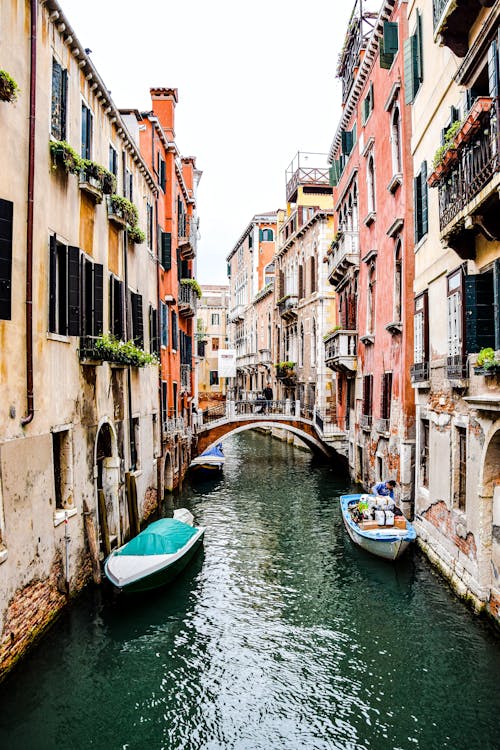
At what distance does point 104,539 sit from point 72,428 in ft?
8.26

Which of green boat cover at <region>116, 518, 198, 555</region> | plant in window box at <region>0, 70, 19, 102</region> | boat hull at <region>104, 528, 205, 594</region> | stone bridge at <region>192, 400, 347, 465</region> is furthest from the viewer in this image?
stone bridge at <region>192, 400, 347, 465</region>

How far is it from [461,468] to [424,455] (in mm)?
2511

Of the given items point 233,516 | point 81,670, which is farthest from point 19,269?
point 233,516

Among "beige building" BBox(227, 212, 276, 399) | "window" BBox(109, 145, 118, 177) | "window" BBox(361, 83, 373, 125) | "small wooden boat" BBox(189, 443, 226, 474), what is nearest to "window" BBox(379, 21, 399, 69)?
"window" BBox(361, 83, 373, 125)

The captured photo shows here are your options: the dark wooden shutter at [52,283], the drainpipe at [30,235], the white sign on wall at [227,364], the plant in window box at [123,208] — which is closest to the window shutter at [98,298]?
the plant in window box at [123,208]

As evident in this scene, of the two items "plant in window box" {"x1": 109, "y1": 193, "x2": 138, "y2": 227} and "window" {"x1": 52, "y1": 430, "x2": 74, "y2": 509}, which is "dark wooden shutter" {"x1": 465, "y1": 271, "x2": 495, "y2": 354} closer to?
"window" {"x1": 52, "y1": 430, "x2": 74, "y2": 509}

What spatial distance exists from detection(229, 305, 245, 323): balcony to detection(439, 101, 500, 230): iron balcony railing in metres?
43.0

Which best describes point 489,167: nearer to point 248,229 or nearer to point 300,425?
point 300,425

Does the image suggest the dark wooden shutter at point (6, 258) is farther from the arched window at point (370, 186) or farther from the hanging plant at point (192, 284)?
the hanging plant at point (192, 284)

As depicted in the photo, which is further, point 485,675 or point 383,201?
point 383,201

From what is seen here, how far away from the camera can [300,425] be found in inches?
1013

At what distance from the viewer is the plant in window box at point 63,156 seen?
923cm

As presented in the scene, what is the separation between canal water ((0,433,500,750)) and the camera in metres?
6.81

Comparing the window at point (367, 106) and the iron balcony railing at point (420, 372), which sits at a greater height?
the window at point (367, 106)
